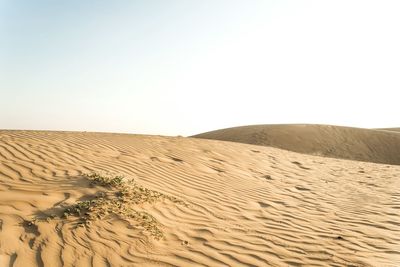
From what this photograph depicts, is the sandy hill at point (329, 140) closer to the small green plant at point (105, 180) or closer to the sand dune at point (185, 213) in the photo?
the sand dune at point (185, 213)

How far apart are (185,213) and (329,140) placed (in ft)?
61.8

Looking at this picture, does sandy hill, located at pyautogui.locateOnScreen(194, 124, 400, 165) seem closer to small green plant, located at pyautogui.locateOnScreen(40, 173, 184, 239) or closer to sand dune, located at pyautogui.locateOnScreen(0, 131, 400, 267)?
sand dune, located at pyautogui.locateOnScreen(0, 131, 400, 267)

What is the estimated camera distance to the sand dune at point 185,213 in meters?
3.76

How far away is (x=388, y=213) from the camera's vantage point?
602cm

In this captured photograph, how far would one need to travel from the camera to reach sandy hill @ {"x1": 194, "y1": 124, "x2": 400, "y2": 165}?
66.9ft

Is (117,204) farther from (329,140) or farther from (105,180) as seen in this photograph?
(329,140)

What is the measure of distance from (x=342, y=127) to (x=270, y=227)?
22.0 meters

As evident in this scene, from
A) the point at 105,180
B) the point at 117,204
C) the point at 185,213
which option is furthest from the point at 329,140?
the point at 117,204

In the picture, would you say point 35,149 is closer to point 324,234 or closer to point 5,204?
point 5,204

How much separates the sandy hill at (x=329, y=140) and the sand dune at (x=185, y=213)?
11.6 metres

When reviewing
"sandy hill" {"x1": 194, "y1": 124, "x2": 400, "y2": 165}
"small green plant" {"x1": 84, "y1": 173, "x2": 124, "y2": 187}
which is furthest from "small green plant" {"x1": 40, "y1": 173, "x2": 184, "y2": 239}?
"sandy hill" {"x1": 194, "y1": 124, "x2": 400, "y2": 165}

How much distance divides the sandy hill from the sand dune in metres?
11.6

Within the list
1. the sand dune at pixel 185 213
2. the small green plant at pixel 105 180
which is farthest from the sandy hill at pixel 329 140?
the small green plant at pixel 105 180

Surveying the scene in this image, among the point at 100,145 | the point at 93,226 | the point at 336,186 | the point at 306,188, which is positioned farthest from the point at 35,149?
the point at 336,186
